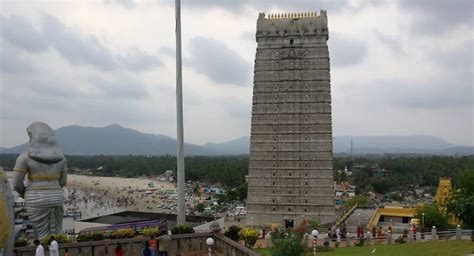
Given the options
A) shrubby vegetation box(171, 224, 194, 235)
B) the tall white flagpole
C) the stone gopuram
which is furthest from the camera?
the stone gopuram

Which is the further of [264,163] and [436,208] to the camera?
[264,163]

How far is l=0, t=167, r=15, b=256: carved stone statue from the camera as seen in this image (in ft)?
31.5

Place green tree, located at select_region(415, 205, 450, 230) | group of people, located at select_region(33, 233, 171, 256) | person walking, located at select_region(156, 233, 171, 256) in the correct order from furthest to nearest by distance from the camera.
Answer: green tree, located at select_region(415, 205, 450, 230), person walking, located at select_region(156, 233, 171, 256), group of people, located at select_region(33, 233, 171, 256)

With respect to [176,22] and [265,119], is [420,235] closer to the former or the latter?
[176,22]

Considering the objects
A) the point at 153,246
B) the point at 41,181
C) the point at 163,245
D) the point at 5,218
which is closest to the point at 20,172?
the point at 41,181

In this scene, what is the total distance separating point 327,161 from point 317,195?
12.4 ft

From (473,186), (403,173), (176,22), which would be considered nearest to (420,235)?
(473,186)

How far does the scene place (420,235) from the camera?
91.7 feet

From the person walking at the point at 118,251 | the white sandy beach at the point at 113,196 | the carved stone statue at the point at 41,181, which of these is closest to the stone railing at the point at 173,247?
the person walking at the point at 118,251

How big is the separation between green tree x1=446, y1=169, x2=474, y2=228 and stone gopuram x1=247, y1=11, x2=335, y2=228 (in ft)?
70.4

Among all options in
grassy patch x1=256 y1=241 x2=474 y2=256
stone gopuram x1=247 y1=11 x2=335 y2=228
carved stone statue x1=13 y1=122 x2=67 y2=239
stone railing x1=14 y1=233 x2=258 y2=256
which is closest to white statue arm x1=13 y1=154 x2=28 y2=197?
carved stone statue x1=13 y1=122 x2=67 y2=239

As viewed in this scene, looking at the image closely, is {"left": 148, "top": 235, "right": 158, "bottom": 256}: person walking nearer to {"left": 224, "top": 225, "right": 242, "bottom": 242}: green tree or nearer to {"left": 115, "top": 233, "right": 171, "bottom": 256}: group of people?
{"left": 115, "top": 233, "right": 171, "bottom": 256}: group of people

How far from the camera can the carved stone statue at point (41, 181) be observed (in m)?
19.5

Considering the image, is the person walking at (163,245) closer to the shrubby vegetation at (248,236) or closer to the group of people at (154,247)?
the group of people at (154,247)
